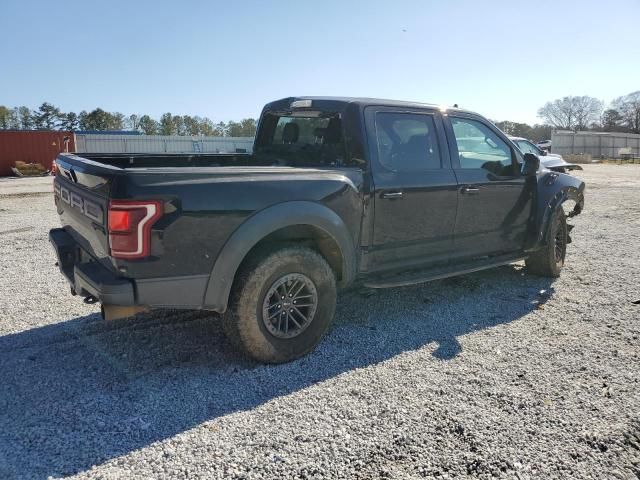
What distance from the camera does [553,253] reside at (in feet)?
19.1

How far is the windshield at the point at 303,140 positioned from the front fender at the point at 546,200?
246cm

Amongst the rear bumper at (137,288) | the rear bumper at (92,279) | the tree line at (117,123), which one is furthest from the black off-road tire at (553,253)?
the tree line at (117,123)

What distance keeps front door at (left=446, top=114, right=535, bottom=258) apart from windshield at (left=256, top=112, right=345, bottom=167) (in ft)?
3.70

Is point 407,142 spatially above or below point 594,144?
below

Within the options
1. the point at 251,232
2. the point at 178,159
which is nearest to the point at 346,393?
the point at 251,232

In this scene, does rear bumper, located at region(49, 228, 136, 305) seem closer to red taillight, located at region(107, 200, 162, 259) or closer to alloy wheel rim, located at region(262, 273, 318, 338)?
red taillight, located at region(107, 200, 162, 259)

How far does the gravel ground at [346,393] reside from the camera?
8.55 ft

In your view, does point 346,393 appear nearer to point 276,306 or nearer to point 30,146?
point 276,306

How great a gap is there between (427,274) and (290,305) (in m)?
1.40

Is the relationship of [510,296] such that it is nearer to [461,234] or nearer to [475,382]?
[461,234]

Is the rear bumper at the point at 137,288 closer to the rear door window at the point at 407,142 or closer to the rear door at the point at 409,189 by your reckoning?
the rear door at the point at 409,189

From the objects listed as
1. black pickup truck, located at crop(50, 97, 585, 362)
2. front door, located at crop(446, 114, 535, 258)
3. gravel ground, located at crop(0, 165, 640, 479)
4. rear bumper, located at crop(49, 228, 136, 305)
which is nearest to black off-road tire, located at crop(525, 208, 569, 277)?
black pickup truck, located at crop(50, 97, 585, 362)

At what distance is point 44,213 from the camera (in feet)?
36.3

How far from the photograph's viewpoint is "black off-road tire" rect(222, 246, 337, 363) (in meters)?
3.46
